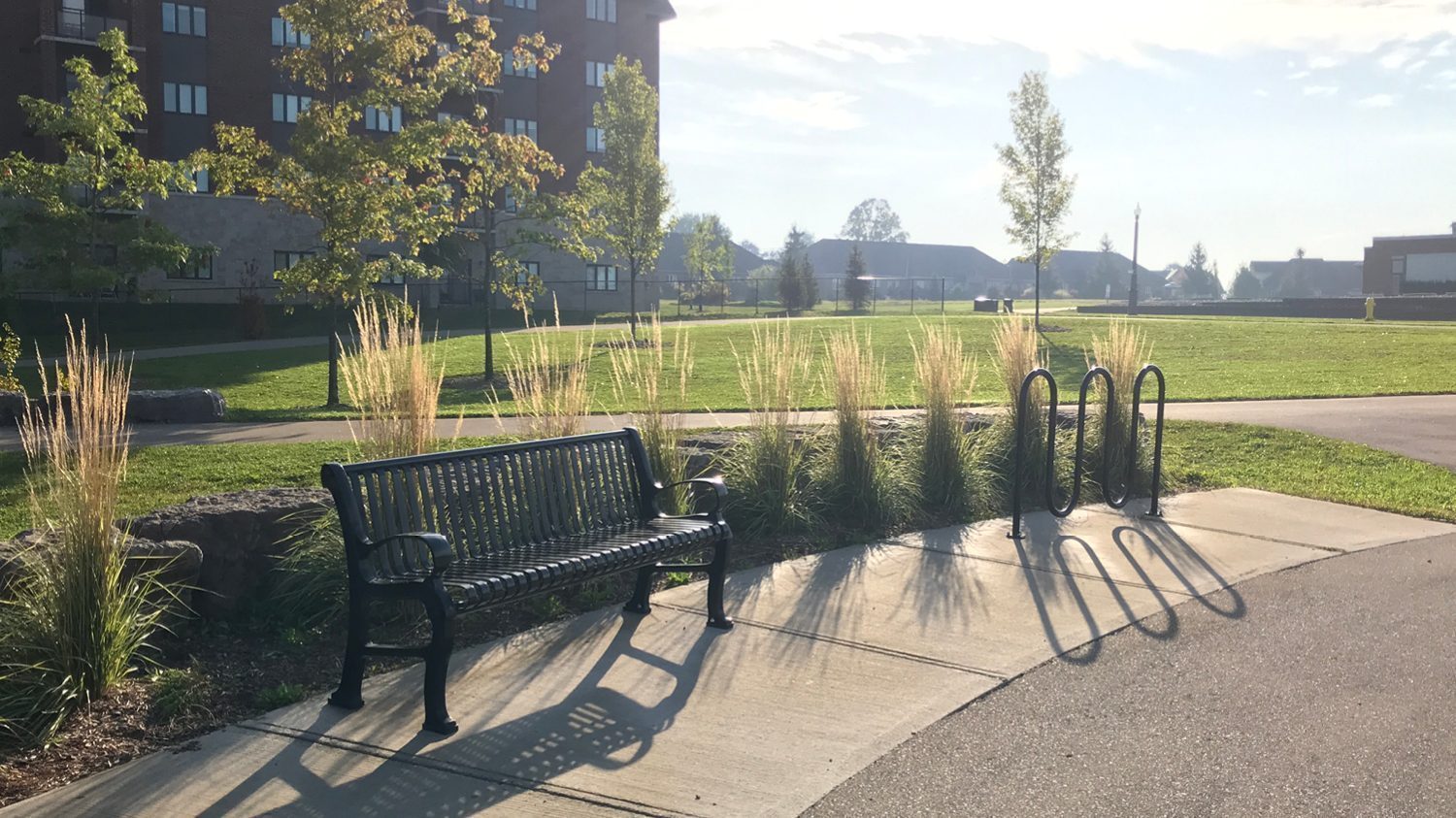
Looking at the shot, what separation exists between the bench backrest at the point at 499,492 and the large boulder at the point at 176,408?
9.46 meters

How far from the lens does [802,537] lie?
7.81m

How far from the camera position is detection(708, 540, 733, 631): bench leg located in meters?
5.91

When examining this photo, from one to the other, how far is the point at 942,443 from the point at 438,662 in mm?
5204

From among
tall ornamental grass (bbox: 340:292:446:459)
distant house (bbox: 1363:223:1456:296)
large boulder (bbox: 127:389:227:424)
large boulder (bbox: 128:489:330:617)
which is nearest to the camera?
large boulder (bbox: 128:489:330:617)

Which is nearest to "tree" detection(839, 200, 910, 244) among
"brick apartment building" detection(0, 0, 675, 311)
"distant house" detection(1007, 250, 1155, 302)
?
"distant house" detection(1007, 250, 1155, 302)

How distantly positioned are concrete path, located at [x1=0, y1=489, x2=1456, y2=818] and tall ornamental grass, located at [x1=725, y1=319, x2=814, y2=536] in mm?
655

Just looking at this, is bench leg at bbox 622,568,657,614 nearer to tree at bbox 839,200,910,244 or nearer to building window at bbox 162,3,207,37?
building window at bbox 162,3,207,37

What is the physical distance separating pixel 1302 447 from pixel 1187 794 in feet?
→ 29.8

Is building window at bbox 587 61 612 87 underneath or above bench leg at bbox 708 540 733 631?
above

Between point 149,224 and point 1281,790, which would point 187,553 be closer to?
point 1281,790

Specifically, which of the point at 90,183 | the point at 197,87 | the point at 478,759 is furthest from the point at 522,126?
the point at 478,759

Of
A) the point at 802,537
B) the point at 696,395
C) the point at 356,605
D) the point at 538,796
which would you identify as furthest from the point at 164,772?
the point at 696,395

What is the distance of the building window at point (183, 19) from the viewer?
41219mm

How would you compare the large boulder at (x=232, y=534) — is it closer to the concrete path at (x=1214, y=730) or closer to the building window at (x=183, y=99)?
the concrete path at (x=1214, y=730)
